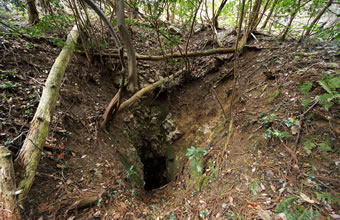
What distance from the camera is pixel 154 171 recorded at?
561cm

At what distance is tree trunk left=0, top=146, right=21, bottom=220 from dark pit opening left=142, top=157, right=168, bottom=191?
397 centimetres

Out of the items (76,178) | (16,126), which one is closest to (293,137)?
(76,178)

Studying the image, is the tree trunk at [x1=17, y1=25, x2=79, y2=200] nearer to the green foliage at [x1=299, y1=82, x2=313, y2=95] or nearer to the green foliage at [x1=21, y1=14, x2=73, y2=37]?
the green foliage at [x1=21, y1=14, x2=73, y2=37]

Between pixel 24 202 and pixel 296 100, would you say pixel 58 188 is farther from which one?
pixel 296 100

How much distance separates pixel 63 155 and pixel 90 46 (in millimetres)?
3554

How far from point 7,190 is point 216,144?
334cm

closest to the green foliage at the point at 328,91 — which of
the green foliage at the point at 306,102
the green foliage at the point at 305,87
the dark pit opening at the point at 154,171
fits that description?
the green foliage at the point at 306,102

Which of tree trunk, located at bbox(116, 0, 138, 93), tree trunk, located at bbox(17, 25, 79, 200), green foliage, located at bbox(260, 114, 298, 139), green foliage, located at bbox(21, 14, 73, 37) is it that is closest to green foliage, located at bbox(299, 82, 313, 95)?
green foliage, located at bbox(260, 114, 298, 139)

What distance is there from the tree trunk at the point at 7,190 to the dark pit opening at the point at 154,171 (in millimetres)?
3970

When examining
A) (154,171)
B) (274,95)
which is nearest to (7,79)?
(154,171)

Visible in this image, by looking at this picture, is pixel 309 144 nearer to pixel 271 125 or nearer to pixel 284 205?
pixel 271 125

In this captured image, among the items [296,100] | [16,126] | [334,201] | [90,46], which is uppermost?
[90,46]

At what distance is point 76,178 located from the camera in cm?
261

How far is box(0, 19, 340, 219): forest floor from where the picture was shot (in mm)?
1901
